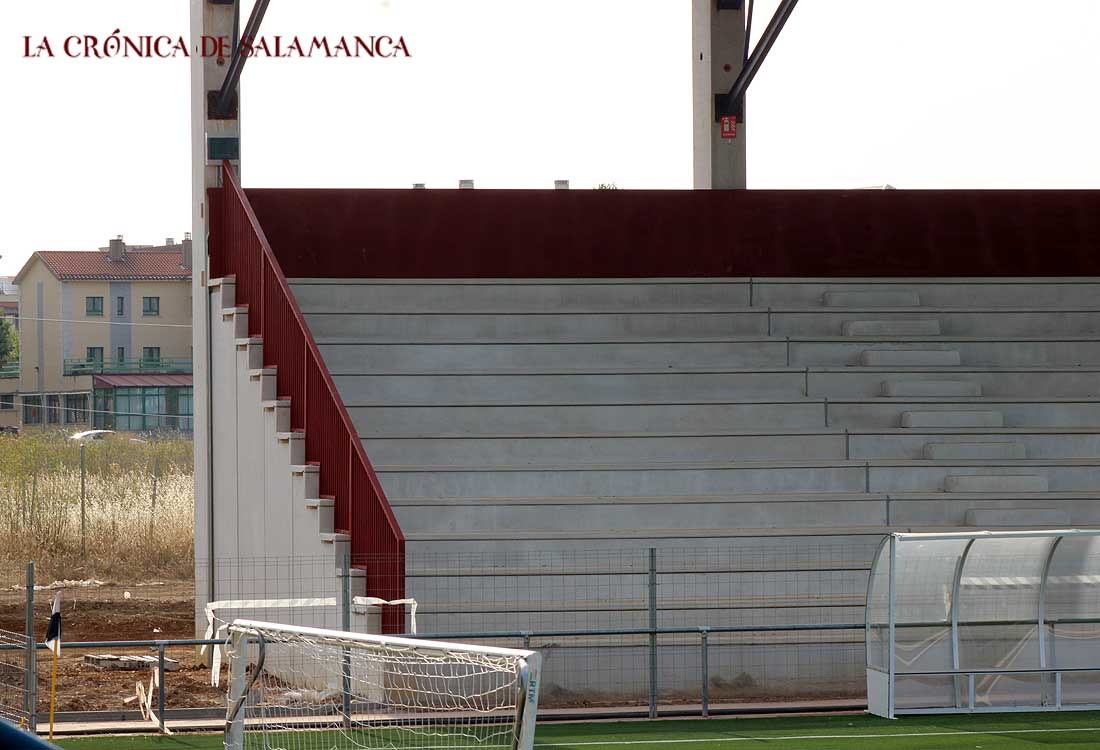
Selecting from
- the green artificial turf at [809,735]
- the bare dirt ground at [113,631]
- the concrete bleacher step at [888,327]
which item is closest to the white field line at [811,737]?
the green artificial turf at [809,735]

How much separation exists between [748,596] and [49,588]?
9261 millimetres

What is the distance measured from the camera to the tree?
82.5m

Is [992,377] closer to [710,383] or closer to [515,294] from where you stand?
[710,383]

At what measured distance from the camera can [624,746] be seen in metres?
10.8

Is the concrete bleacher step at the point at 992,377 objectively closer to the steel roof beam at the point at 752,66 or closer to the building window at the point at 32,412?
the steel roof beam at the point at 752,66

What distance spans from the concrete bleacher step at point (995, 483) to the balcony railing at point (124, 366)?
192ft

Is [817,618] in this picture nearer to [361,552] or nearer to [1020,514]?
[1020,514]

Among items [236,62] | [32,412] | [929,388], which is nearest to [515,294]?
[236,62]

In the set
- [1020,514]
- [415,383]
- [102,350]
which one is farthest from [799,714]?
[102,350]

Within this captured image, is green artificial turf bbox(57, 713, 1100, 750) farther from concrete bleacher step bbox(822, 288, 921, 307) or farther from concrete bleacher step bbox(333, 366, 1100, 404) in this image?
concrete bleacher step bbox(822, 288, 921, 307)

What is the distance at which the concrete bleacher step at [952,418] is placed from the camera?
15.7m

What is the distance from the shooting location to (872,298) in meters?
18.0

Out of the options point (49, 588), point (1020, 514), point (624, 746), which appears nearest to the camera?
point (624, 746)

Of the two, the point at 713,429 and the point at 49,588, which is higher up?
the point at 713,429
